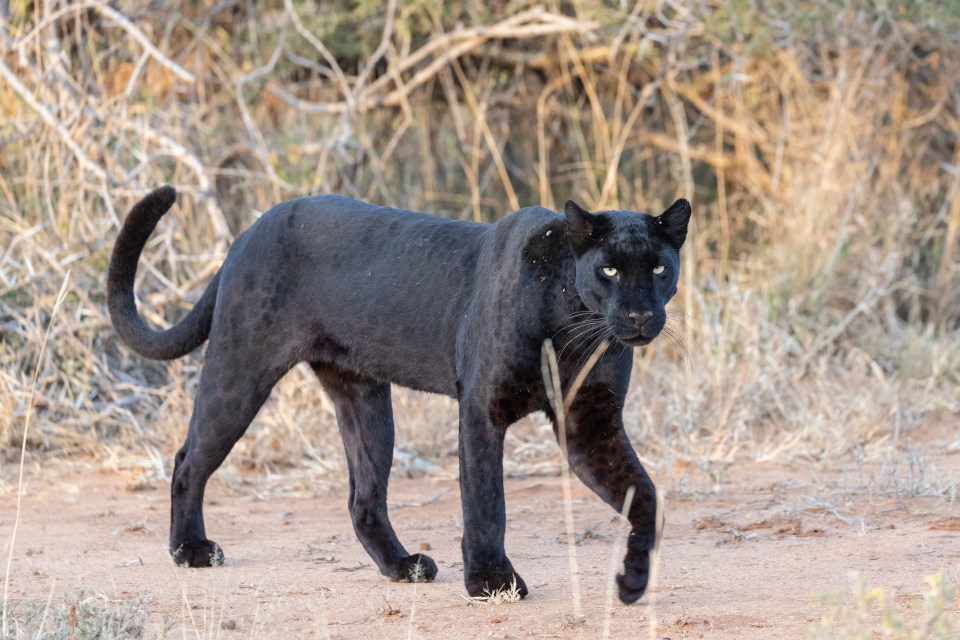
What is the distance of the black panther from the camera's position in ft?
11.5

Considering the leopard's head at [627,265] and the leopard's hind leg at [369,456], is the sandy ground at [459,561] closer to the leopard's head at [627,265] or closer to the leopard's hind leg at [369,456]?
the leopard's hind leg at [369,456]

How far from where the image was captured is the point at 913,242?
26.3 ft

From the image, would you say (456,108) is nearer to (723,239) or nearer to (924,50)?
(723,239)

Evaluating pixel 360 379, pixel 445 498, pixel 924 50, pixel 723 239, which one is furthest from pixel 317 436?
pixel 924 50

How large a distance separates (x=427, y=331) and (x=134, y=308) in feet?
4.24

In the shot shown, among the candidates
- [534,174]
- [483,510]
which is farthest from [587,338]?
[534,174]

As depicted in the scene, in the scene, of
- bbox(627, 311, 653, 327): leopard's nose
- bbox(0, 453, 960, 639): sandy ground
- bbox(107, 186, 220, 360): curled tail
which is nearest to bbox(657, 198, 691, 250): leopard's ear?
bbox(627, 311, 653, 327): leopard's nose

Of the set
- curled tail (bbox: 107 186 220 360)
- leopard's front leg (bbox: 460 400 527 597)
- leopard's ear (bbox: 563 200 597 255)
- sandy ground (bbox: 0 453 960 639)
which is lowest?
sandy ground (bbox: 0 453 960 639)

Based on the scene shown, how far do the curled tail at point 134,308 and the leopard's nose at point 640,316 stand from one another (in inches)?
69.0

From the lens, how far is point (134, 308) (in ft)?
14.9

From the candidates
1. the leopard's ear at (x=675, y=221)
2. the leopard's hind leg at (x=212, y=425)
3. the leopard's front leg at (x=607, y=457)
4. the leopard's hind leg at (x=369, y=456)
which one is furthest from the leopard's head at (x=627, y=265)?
the leopard's hind leg at (x=212, y=425)

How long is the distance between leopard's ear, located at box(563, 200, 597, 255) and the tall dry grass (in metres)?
2.14

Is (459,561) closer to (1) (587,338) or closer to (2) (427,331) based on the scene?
(2) (427,331)

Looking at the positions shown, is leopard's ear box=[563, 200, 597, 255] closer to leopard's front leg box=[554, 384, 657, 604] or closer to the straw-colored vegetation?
leopard's front leg box=[554, 384, 657, 604]
